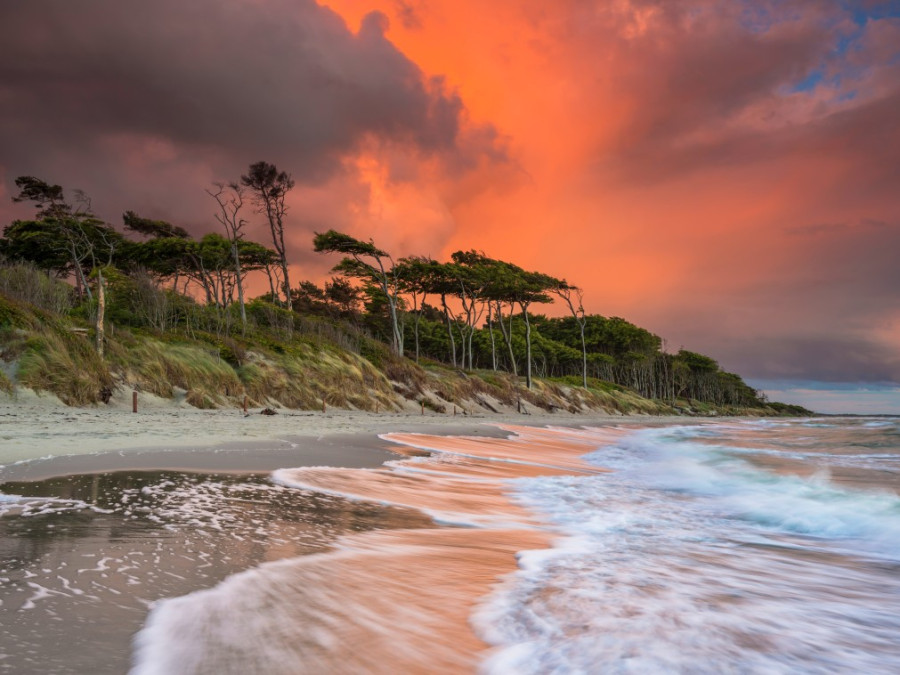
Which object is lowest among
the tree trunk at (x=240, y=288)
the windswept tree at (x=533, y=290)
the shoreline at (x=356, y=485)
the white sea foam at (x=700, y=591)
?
the white sea foam at (x=700, y=591)

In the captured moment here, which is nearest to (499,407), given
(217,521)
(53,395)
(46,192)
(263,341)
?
(263,341)

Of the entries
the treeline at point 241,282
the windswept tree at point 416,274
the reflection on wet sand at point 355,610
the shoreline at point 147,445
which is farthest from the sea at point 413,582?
the windswept tree at point 416,274

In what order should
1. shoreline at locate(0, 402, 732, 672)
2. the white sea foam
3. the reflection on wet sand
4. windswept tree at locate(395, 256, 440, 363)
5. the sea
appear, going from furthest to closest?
windswept tree at locate(395, 256, 440, 363) → shoreline at locate(0, 402, 732, 672) → the white sea foam → the sea → the reflection on wet sand

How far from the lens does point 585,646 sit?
6.60 ft

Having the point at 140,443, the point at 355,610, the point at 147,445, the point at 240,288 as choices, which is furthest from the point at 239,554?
the point at 240,288

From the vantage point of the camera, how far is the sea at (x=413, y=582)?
180 centimetres

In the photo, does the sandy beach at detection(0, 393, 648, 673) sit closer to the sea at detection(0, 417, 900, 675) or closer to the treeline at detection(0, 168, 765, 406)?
the sea at detection(0, 417, 900, 675)

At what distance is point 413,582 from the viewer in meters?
2.59

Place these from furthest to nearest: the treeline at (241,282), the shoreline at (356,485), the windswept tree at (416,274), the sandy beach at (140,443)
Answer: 1. the windswept tree at (416,274)
2. the treeline at (241,282)
3. the sandy beach at (140,443)
4. the shoreline at (356,485)

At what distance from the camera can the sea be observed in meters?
1.80

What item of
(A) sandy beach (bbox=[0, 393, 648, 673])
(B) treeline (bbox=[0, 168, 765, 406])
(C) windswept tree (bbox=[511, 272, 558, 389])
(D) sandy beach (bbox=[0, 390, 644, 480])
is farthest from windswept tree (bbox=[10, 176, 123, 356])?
(C) windswept tree (bbox=[511, 272, 558, 389])

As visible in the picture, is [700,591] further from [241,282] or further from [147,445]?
[241,282]

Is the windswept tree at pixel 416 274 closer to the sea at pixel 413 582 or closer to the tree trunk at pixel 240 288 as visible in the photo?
the tree trunk at pixel 240 288

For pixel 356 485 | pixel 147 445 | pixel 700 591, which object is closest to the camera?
pixel 700 591
